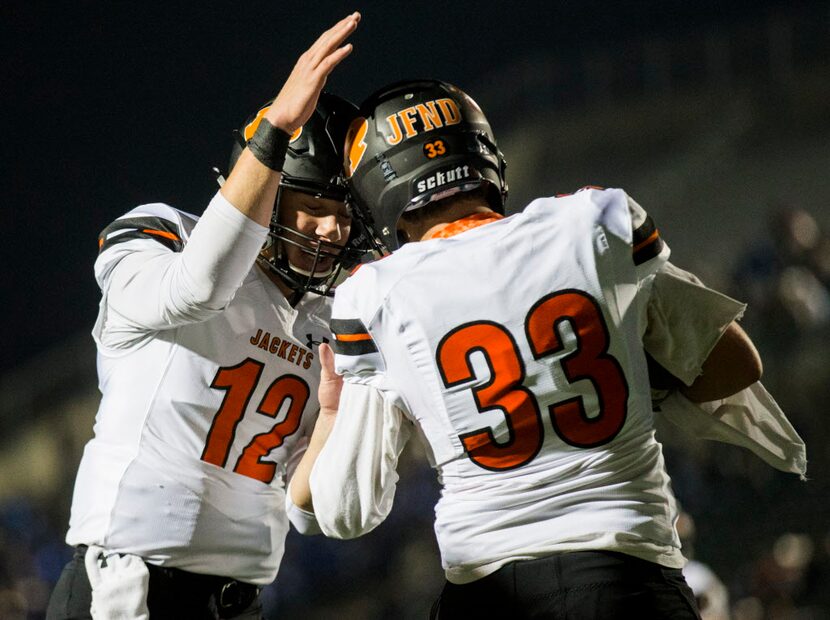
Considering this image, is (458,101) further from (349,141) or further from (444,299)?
(444,299)

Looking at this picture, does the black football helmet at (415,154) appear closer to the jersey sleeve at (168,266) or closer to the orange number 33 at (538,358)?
the jersey sleeve at (168,266)

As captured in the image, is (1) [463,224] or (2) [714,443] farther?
(2) [714,443]

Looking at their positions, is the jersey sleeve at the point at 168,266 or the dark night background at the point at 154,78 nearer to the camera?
the jersey sleeve at the point at 168,266

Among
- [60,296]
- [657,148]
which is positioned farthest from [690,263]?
[60,296]

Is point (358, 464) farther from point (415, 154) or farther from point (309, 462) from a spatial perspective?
point (415, 154)

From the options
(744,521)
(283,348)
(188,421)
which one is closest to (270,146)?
(283,348)

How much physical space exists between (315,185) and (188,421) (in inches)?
24.7

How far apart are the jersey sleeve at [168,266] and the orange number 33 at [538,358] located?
0.53m

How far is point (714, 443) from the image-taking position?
6.39 metres

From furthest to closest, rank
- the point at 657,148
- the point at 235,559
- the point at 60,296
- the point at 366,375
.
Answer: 1. the point at 60,296
2. the point at 657,148
3. the point at 235,559
4. the point at 366,375

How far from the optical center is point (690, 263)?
8.23 metres

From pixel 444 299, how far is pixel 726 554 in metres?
4.98

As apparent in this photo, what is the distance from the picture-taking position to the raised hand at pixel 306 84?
2.04m

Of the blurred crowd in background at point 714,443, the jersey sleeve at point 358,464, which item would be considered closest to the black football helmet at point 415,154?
the jersey sleeve at point 358,464
